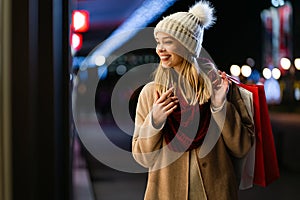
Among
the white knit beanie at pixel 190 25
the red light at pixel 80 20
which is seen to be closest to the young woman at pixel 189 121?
the white knit beanie at pixel 190 25

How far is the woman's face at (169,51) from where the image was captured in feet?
4.40

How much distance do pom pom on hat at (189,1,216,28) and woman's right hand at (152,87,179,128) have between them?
245 mm

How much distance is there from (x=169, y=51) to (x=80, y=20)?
1.13 feet

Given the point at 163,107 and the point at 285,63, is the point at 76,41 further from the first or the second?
the point at 285,63

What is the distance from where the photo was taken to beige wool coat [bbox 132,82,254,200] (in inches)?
52.8

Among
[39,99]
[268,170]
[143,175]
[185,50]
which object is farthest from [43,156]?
[268,170]

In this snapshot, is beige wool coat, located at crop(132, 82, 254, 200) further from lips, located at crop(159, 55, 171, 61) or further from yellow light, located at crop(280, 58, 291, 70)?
yellow light, located at crop(280, 58, 291, 70)

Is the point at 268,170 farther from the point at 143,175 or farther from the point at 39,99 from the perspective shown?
the point at 39,99

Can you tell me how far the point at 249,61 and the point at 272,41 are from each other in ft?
0.42

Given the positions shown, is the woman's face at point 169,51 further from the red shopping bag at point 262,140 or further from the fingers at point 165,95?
the red shopping bag at point 262,140

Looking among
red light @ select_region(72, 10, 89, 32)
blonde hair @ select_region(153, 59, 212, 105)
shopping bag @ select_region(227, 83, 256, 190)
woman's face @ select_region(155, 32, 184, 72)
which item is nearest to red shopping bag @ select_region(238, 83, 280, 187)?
shopping bag @ select_region(227, 83, 256, 190)

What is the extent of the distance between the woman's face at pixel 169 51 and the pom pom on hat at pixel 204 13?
11cm

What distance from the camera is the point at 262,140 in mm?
1374

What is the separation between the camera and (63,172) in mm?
1444
